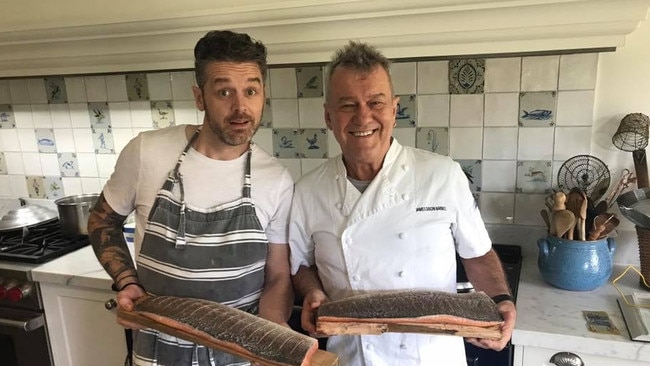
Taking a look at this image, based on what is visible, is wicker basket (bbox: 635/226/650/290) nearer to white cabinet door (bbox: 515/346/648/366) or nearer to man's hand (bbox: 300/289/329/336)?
white cabinet door (bbox: 515/346/648/366)

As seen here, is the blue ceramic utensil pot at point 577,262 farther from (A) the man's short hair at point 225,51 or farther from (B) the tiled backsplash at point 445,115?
(A) the man's short hair at point 225,51

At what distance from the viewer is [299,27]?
1229 mm

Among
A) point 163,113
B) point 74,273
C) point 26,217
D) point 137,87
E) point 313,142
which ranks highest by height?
point 137,87

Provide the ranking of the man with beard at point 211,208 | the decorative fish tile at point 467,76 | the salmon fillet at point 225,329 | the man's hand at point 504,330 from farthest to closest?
the decorative fish tile at point 467,76
the man with beard at point 211,208
the man's hand at point 504,330
the salmon fillet at point 225,329

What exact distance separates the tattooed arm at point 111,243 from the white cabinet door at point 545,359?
92 cm

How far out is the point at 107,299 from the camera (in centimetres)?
152

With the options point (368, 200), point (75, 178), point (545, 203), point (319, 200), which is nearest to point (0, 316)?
point (75, 178)

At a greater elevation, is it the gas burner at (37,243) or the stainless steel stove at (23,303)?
the gas burner at (37,243)

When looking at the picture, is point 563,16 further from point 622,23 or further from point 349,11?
point 349,11

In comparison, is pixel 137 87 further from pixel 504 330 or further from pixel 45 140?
pixel 504 330

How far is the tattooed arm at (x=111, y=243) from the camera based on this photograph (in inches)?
44.7

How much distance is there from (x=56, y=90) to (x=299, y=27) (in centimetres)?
130

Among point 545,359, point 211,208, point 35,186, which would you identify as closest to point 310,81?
point 211,208

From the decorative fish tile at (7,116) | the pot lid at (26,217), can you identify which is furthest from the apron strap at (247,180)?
the decorative fish tile at (7,116)
